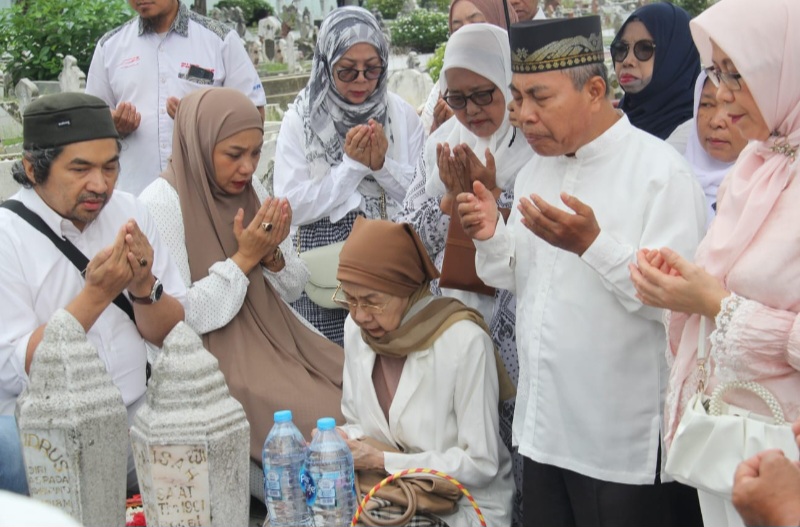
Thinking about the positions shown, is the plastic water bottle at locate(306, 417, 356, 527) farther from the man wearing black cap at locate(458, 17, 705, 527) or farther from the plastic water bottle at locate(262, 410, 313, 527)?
the man wearing black cap at locate(458, 17, 705, 527)

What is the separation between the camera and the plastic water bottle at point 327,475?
290 centimetres

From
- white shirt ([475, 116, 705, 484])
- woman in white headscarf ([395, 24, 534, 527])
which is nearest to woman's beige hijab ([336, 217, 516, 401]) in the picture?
woman in white headscarf ([395, 24, 534, 527])

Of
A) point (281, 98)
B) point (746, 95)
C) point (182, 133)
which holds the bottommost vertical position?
point (281, 98)

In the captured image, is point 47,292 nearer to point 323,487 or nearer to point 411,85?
point 323,487

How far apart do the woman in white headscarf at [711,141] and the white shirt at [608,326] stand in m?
1.04

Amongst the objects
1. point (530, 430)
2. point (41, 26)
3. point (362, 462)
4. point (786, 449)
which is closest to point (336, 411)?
point (362, 462)

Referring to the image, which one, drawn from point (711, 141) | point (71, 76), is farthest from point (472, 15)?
point (71, 76)

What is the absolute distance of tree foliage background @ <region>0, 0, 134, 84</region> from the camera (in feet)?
38.1

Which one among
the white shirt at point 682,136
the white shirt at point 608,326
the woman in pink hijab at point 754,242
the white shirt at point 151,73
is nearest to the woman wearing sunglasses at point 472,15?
the white shirt at point 682,136

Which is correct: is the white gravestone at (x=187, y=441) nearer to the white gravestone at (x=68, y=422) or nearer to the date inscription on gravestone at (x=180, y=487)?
the date inscription on gravestone at (x=180, y=487)

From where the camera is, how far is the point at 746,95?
2348 millimetres

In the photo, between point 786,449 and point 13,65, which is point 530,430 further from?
point 13,65

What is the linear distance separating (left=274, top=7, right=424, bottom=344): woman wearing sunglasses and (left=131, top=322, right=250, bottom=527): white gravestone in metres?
1.67

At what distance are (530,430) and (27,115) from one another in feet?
6.12
